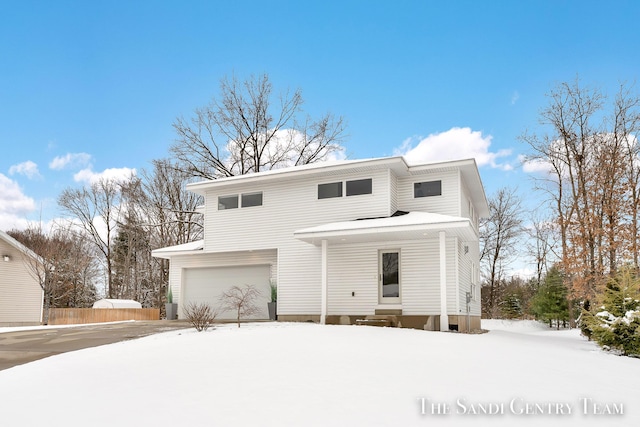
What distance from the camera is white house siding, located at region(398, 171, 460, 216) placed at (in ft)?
56.0

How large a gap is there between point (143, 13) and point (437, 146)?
60.8ft

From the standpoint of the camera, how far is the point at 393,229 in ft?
49.5

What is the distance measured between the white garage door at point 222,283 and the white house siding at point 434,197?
5783 millimetres

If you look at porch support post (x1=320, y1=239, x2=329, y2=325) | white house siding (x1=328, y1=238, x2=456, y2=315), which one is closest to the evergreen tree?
white house siding (x1=328, y1=238, x2=456, y2=315)

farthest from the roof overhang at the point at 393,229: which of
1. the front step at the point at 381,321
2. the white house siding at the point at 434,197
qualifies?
the front step at the point at 381,321

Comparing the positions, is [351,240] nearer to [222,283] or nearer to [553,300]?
[222,283]

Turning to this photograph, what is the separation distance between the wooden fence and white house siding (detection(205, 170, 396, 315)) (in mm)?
7323

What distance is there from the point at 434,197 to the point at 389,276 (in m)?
3.08

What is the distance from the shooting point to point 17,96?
2486 cm

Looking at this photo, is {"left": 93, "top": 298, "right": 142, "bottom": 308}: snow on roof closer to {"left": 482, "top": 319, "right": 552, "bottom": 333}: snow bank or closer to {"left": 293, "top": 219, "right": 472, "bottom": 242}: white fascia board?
{"left": 293, "top": 219, "right": 472, "bottom": 242}: white fascia board

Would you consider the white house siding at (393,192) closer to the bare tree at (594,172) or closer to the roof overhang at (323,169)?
the roof overhang at (323,169)

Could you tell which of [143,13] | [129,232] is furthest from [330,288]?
[129,232]

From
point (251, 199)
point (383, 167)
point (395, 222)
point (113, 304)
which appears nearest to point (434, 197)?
point (383, 167)

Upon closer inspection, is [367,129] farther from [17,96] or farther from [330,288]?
[17,96]
